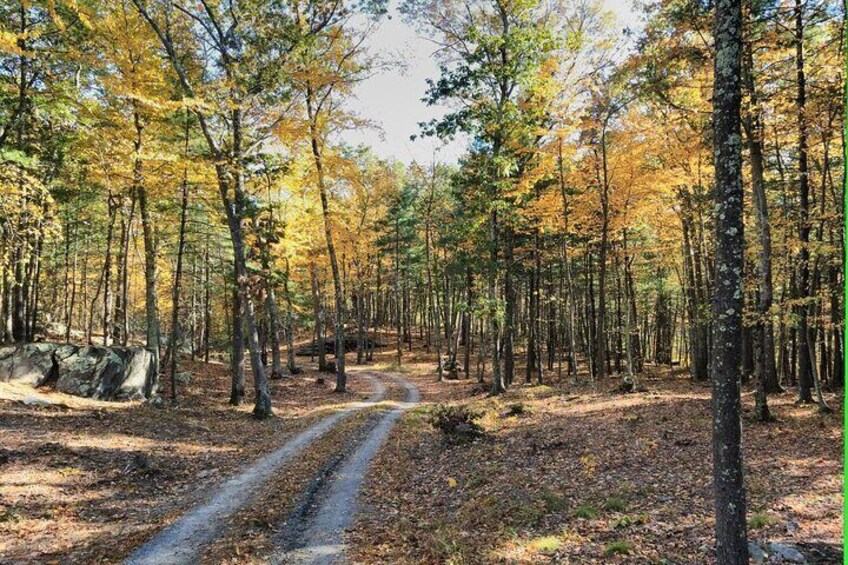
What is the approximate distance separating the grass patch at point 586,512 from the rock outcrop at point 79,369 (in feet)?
53.9

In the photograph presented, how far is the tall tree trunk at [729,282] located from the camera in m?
5.01

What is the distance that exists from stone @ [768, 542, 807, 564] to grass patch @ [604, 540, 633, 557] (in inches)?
62.2

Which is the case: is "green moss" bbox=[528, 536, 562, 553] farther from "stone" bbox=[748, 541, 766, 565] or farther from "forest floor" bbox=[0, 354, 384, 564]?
"forest floor" bbox=[0, 354, 384, 564]

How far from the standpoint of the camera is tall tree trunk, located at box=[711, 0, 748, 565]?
5012 millimetres

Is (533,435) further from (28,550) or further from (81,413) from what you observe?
(81,413)

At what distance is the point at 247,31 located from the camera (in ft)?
55.5

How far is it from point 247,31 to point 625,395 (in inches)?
770

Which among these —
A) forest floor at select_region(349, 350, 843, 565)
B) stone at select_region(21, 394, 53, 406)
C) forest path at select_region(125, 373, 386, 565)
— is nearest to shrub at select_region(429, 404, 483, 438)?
forest floor at select_region(349, 350, 843, 565)

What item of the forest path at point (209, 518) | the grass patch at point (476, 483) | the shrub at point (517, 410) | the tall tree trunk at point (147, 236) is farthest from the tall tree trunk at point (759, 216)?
the tall tree trunk at point (147, 236)

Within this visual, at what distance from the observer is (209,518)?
851cm

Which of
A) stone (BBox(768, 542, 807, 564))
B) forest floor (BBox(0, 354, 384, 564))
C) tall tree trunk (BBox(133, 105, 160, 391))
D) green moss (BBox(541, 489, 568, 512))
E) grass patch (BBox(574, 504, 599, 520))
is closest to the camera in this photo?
stone (BBox(768, 542, 807, 564))

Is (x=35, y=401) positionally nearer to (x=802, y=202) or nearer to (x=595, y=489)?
(x=595, y=489)

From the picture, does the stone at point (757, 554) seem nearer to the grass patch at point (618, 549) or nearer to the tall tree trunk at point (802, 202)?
the grass patch at point (618, 549)

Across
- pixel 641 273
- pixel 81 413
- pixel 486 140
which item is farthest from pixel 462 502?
pixel 641 273
